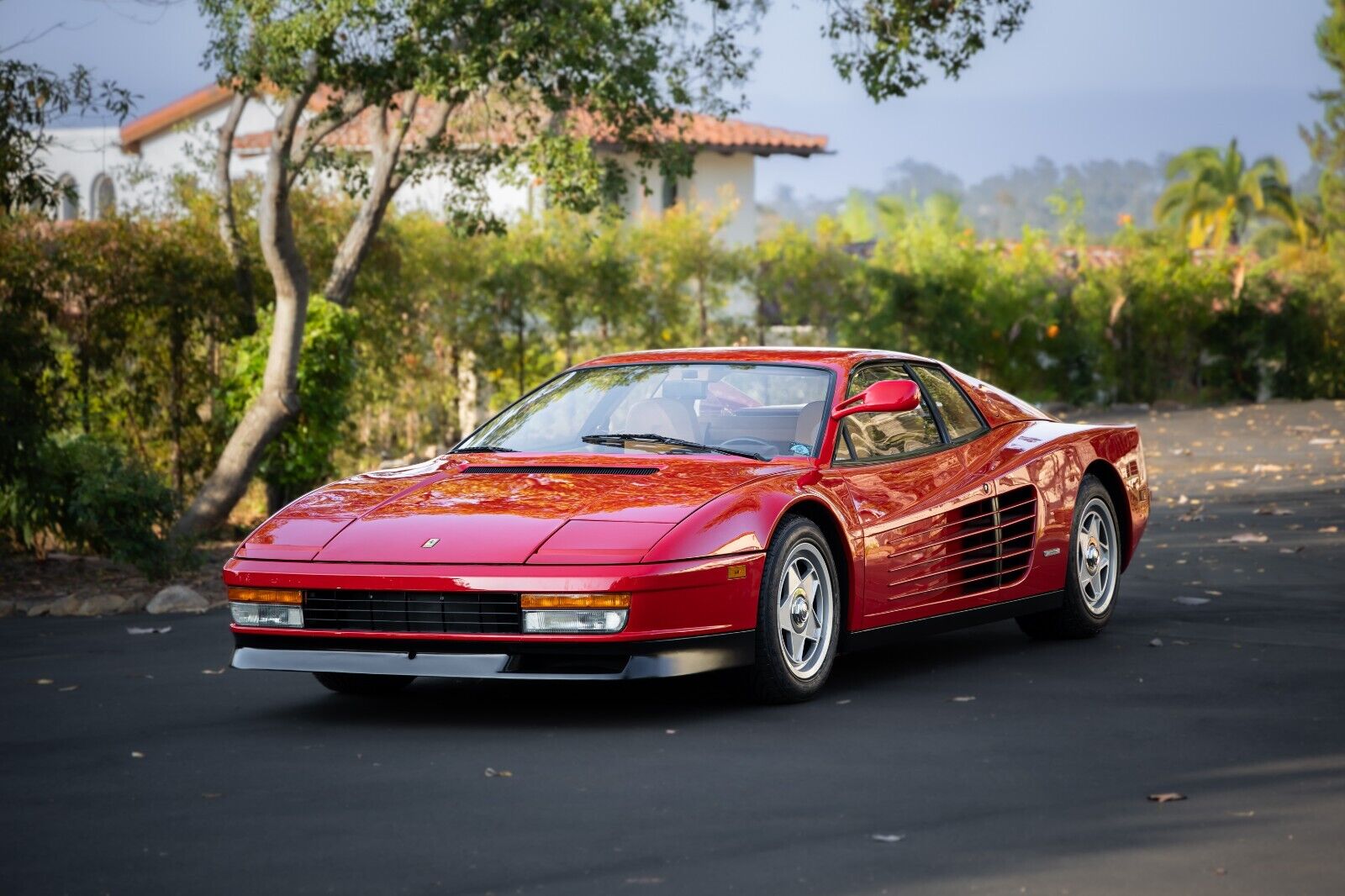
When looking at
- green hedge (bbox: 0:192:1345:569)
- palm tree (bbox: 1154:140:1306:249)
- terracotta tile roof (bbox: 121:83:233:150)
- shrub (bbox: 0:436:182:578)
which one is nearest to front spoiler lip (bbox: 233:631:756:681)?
shrub (bbox: 0:436:182:578)

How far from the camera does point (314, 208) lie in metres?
18.7

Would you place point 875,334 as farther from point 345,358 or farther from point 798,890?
point 798,890

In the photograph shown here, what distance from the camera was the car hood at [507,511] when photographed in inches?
259

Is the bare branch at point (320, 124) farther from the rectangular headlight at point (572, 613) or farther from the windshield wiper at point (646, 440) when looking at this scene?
the rectangular headlight at point (572, 613)

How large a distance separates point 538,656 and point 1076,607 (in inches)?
131

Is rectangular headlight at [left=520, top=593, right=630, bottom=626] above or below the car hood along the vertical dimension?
below

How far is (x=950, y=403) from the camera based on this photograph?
28.3 feet

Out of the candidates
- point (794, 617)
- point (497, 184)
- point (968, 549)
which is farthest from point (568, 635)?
point (497, 184)

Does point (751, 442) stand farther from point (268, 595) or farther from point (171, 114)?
point (171, 114)

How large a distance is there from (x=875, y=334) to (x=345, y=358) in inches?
572

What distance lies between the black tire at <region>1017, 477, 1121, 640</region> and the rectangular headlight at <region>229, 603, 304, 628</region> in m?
3.67

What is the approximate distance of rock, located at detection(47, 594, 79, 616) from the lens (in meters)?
11.3

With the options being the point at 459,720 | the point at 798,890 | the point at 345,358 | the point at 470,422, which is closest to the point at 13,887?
the point at 798,890

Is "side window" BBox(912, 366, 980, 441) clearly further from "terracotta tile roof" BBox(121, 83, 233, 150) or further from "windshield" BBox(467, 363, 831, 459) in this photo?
"terracotta tile roof" BBox(121, 83, 233, 150)
